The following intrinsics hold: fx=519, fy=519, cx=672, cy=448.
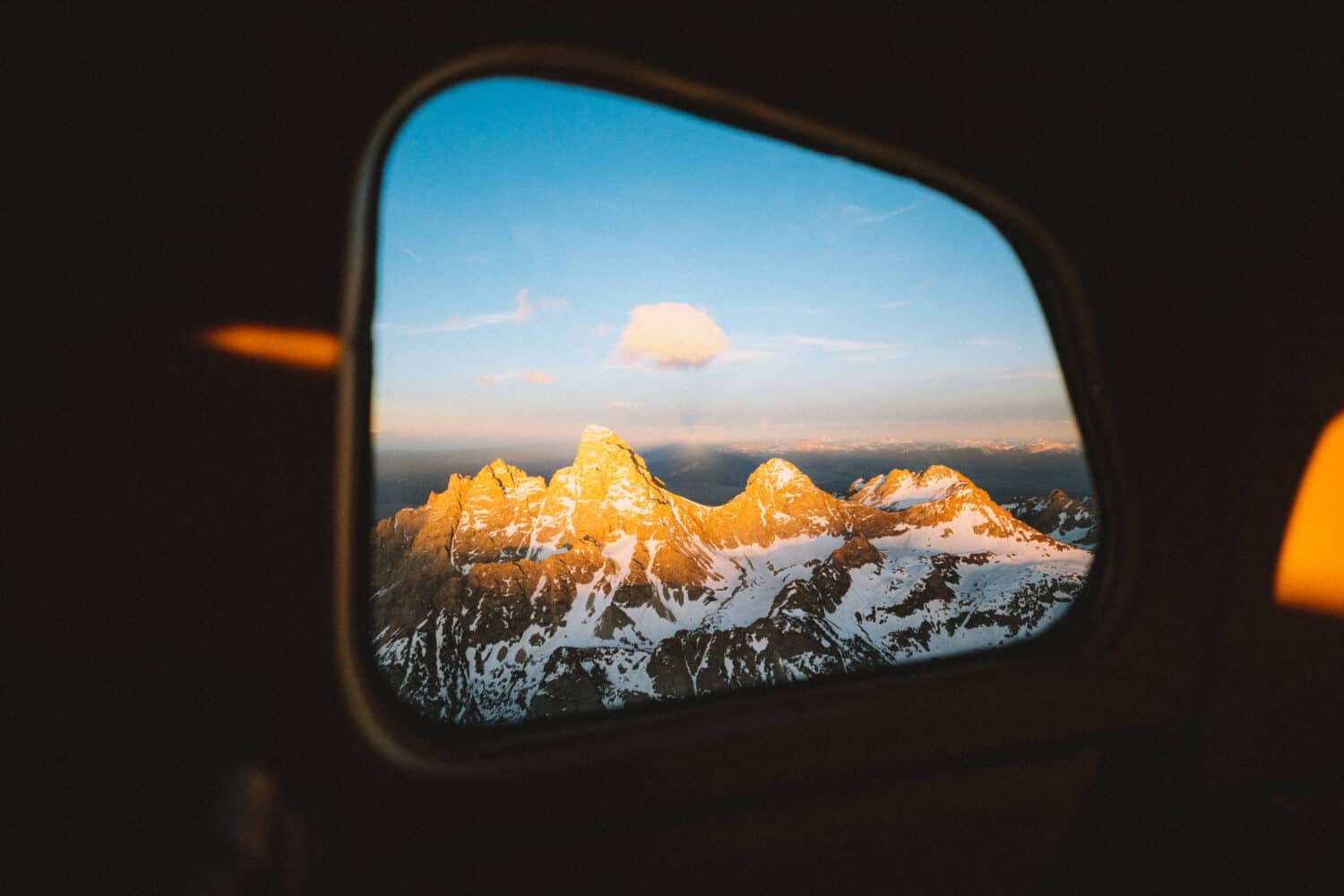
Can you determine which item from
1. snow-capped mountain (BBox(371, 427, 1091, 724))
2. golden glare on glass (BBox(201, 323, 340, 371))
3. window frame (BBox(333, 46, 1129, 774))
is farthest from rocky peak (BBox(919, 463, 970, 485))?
golden glare on glass (BBox(201, 323, 340, 371))

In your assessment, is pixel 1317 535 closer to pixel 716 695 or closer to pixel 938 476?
pixel 938 476

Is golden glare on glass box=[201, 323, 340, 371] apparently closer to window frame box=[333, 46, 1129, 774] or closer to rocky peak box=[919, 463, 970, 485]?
window frame box=[333, 46, 1129, 774]

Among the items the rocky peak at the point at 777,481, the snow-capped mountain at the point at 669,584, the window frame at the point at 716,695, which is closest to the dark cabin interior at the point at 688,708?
the window frame at the point at 716,695

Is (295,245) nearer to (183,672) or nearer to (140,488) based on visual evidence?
(140,488)

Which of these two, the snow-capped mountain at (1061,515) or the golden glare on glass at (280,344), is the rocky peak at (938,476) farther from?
the golden glare on glass at (280,344)

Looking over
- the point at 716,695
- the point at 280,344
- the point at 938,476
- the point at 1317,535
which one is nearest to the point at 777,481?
the point at 938,476

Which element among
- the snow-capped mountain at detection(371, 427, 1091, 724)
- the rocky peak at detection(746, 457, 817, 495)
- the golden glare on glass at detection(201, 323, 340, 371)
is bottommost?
the snow-capped mountain at detection(371, 427, 1091, 724)
